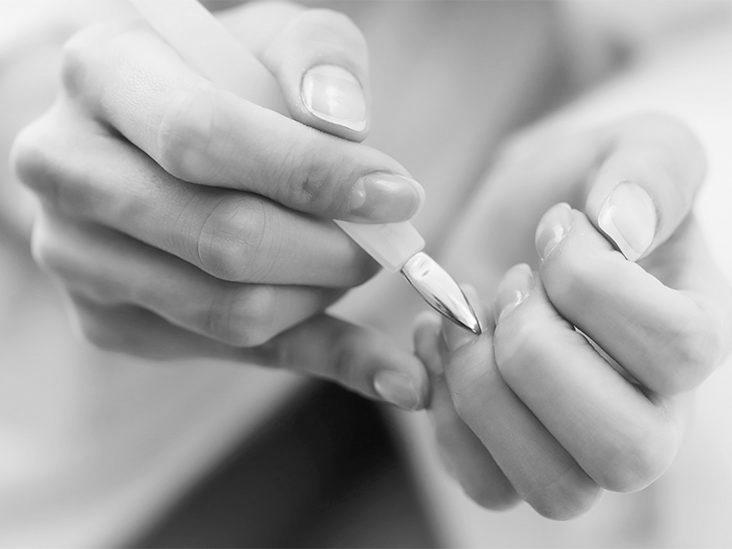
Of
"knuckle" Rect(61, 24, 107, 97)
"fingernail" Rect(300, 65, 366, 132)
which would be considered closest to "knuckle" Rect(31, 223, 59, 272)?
"knuckle" Rect(61, 24, 107, 97)

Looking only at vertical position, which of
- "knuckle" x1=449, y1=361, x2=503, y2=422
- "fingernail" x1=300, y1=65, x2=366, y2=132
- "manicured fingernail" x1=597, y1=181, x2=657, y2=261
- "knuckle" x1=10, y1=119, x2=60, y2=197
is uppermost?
"manicured fingernail" x1=597, y1=181, x2=657, y2=261

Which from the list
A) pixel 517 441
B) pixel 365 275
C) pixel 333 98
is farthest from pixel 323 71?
pixel 517 441

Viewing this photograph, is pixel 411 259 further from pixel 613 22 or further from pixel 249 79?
pixel 613 22

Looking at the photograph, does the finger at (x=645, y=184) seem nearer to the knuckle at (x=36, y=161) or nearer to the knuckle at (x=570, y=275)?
the knuckle at (x=570, y=275)

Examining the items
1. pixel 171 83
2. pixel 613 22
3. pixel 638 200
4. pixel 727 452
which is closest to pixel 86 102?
pixel 171 83

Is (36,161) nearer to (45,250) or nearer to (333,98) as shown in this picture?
(45,250)

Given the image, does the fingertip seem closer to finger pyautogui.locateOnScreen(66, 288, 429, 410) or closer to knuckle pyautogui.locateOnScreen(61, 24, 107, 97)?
finger pyautogui.locateOnScreen(66, 288, 429, 410)

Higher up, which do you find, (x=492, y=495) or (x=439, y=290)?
(x=439, y=290)
